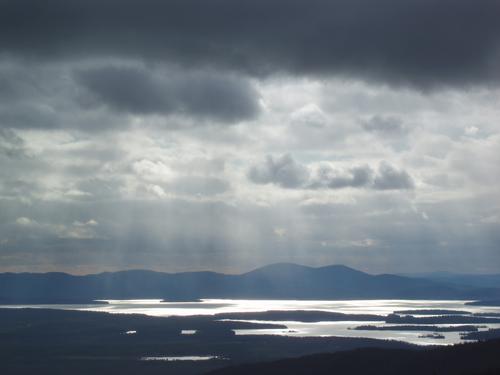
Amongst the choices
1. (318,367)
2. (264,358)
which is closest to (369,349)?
(318,367)

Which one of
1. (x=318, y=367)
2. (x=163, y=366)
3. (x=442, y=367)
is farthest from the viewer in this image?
(x=163, y=366)

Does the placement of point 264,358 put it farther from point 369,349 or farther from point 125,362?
point 369,349

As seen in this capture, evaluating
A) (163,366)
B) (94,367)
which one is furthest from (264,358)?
(94,367)

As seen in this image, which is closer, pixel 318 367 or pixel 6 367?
pixel 318 367

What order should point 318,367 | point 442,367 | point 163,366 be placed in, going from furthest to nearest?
1. point 163,366
2. point 318,367
3. point 442,367

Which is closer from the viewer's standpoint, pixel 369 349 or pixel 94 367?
pixel 369 349

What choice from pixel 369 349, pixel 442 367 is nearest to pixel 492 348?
pixel 442 367

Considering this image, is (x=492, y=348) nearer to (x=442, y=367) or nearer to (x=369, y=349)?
(x=442, y=367)
